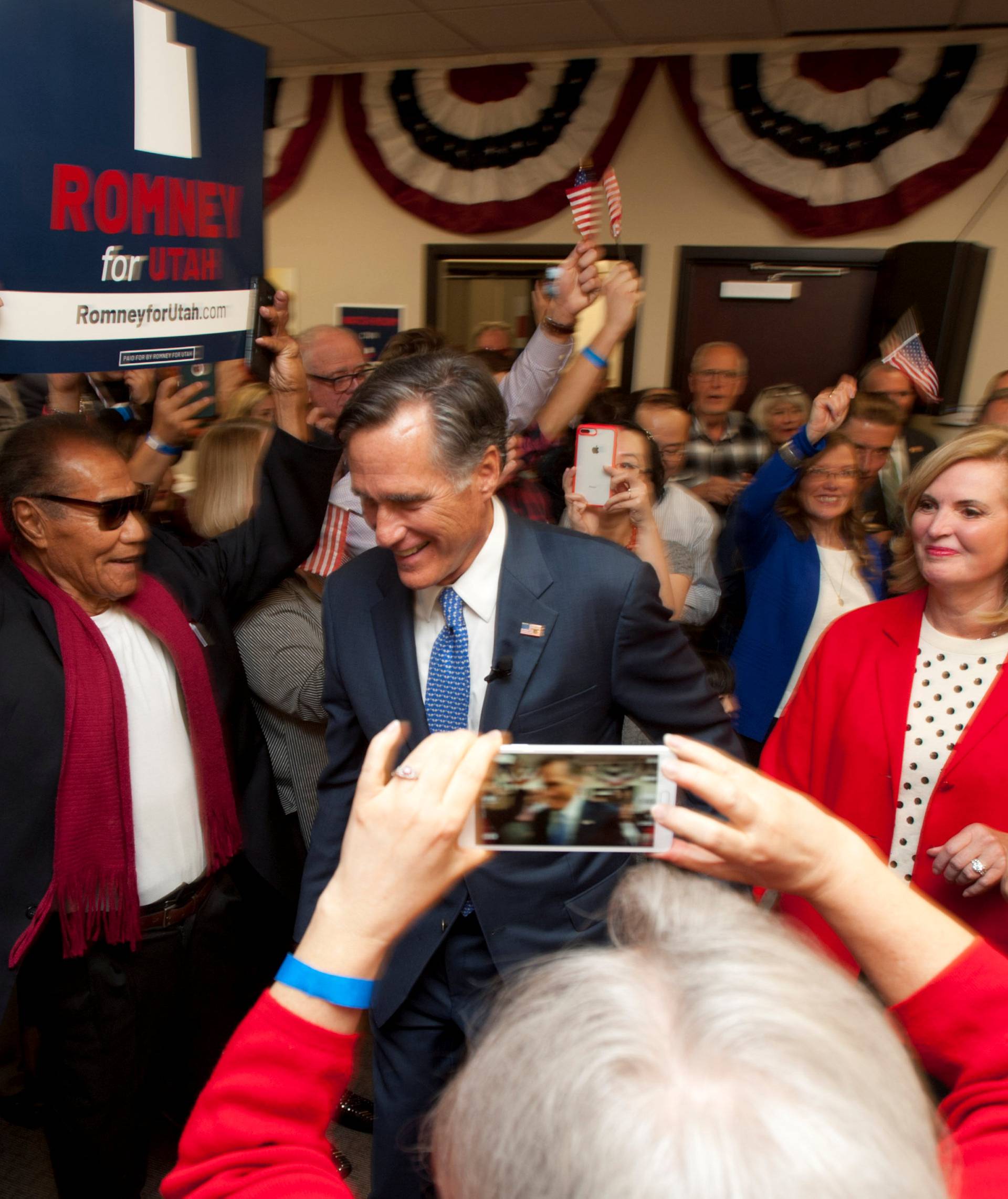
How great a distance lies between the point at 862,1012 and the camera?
62cm

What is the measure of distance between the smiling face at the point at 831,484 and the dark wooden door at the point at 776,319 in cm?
285

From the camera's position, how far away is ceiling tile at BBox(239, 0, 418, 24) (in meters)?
4.61

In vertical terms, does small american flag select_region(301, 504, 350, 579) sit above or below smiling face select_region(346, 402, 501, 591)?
below

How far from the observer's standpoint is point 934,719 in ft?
5.67

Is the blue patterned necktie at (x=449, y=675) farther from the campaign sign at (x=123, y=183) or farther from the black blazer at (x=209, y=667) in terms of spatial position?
the campaign sign at (x=123, y=183)

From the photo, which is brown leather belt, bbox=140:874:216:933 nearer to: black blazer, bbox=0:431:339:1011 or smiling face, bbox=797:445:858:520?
black blazer, bbox=0:431:339:1011

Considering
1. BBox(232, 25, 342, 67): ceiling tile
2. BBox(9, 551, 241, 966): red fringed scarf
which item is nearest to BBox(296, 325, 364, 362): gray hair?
BBox(9, 551, 241, 966): red fringed scarf

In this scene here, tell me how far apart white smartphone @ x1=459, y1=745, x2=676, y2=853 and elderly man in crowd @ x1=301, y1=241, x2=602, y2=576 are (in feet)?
4.90

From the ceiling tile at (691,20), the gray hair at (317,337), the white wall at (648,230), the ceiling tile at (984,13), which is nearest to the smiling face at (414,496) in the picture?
the gray hair at (317,337)

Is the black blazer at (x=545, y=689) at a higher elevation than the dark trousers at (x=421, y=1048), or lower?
higher

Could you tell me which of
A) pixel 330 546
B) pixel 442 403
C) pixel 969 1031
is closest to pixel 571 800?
pixel 969 1031

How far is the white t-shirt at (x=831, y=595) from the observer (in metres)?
2.62

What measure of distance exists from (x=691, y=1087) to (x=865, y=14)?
17.2ft

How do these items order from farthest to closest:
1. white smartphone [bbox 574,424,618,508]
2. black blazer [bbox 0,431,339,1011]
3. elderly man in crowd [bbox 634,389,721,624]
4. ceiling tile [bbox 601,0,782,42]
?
ceiling tile [bbox 601,0,782,42] < elderly man in crowd [bbox 634,389,721,624] < white smartphone [bbox 574,424,618,508] < black blazer [bbox 0,431,339,1011]
